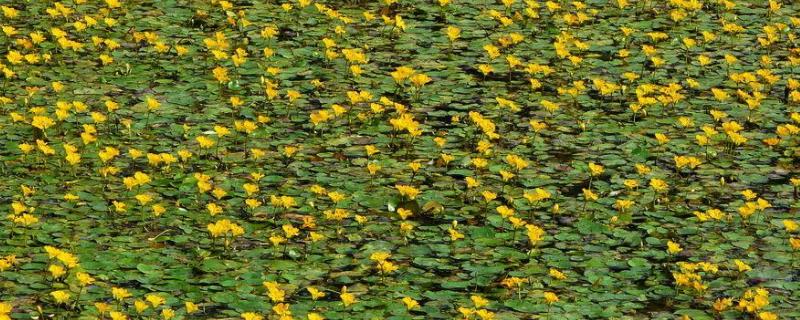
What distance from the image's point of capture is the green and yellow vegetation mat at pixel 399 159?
5680mm

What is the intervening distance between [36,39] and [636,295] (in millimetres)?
4006

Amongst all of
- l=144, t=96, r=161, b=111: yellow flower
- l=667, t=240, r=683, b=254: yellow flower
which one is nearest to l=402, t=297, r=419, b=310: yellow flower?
l=667, t=240, r=683, b=254: yellow flower

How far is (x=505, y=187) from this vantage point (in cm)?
669

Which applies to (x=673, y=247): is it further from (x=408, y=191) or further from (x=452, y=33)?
(x=452, y=33)

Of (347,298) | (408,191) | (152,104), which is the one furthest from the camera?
(152,104)

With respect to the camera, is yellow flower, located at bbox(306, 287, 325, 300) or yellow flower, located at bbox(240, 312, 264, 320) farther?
yellow flower, located at bbox(306, 287, 325, 300)

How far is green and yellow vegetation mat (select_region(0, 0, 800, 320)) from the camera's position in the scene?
5.68m

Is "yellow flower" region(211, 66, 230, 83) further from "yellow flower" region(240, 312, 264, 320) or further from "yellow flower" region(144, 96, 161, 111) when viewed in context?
"yellow flower" region(240, 312, 264, 320)

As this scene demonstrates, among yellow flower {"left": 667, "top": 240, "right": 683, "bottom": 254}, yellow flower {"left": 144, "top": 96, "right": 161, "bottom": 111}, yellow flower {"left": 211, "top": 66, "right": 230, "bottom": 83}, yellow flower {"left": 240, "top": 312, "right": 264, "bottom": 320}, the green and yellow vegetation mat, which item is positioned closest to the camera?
yellow flower {"left": 240, "top": 312, "right": 264, "bottom": 320}

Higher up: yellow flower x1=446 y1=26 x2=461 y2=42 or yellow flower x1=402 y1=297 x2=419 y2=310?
yellow flower x1=446 y1=26 x2=461 y2=42

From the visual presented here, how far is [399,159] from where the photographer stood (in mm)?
6977

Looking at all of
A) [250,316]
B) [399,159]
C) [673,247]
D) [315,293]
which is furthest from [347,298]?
[399,159]

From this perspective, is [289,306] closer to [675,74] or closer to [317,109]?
[317,109]

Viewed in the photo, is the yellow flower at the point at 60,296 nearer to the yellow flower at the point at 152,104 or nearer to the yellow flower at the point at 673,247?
the yellow flower at the point at 152,104
